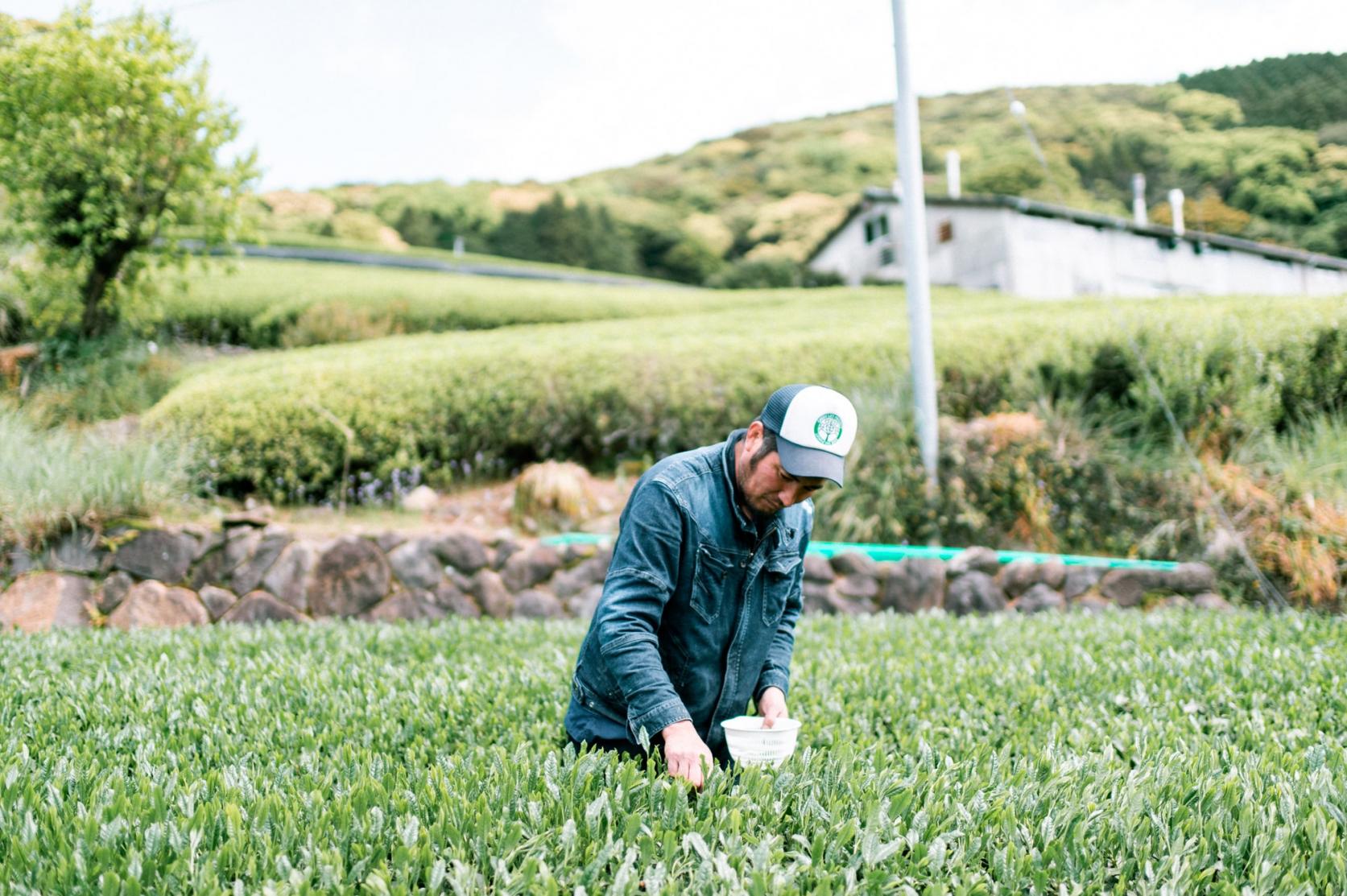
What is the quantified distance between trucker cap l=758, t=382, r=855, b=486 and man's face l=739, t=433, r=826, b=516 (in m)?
0.04

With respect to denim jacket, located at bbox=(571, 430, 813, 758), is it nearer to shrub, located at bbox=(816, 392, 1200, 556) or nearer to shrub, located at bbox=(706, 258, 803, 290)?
shrub, located at bbox=(816, 392, 1200, 556)

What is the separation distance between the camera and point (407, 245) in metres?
37.1

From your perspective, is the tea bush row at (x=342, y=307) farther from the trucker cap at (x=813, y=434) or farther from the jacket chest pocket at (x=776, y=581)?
the trucker cap at (x=813, y=434)

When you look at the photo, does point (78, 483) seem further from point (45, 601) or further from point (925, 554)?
point (925, 554)

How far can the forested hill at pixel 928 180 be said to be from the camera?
13859 mm

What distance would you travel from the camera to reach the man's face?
9.41ft

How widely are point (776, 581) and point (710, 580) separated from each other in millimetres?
286

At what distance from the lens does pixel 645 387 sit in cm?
970

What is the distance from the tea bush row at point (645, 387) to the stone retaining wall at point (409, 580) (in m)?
1.45

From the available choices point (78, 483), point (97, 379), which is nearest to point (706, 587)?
point (78, 483)

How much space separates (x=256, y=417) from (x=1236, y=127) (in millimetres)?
13490

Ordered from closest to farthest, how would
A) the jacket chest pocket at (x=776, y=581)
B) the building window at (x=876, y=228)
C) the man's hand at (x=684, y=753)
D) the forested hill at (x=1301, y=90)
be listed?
1. the man's hand at (x=684, y=753)
2. the jacket chest pocket at (x=776, y=581)
3. the forested hill at (x=1301, y=90)
4. the building window at (x=876, y=228)

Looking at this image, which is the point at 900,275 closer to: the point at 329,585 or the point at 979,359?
the point at 979,359

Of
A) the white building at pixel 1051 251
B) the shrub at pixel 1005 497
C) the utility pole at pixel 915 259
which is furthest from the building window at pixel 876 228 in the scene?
the shrub at pixel 1005 497
